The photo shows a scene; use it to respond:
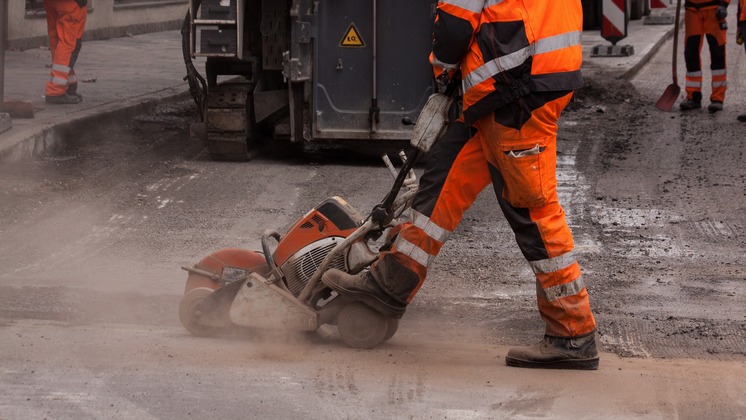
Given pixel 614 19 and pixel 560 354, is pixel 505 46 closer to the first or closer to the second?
pixel 560 354

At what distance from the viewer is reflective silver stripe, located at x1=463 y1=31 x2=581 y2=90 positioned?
163 inches

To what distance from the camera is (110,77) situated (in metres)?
13.2

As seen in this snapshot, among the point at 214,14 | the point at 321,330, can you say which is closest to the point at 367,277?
the point at 321,330

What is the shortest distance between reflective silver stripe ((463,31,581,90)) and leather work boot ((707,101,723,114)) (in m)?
7.87

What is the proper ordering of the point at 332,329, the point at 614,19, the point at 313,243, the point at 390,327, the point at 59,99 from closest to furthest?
the point at 390,327
the point at 313,243
the point at 332,329
the point at 59,99
the point at 614,19

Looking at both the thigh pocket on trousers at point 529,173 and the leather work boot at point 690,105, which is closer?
the thigh pocket on trousers at point 529,173

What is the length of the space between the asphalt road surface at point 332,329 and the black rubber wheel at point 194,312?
5cm

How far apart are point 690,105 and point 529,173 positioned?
320 inches

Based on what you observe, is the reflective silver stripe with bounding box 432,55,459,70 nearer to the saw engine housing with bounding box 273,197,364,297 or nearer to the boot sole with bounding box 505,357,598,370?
the saw engine housing with bounding box 273,197,364,297

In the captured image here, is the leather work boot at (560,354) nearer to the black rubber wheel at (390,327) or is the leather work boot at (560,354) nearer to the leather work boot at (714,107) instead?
the black rubber wheel at (390,327)

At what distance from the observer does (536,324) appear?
5.14m

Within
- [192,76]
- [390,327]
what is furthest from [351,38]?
[390,327]

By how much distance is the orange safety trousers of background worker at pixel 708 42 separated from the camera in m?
11.7

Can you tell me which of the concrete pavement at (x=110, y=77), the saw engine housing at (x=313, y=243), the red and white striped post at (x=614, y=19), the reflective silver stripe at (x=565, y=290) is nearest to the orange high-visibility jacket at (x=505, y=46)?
the reflective silver stripe at (x=565, y=290)
